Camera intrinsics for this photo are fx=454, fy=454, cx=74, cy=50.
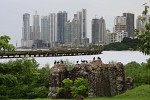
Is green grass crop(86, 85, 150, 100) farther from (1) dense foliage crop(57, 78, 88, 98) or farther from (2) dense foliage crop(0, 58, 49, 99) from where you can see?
(2) dense foliage crop(0, 58, 49, 99)

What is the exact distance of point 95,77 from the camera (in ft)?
99.5

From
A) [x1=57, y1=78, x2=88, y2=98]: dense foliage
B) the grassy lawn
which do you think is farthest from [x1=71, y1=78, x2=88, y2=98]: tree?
the grassy lawn

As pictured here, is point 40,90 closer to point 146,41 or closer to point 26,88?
point 26,88

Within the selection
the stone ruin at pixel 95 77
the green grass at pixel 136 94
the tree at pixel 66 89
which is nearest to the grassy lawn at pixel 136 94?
the green grass at pixel 136 94

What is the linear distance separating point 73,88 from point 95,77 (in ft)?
5.40

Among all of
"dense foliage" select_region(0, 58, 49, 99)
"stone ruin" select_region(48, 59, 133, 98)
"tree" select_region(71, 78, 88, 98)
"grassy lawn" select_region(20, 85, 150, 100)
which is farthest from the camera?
"stone ruin" select_region(48, 59, 133, 98)

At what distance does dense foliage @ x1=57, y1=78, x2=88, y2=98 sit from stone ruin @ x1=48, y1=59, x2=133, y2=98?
1.25ft

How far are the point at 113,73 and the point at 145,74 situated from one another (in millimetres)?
6098

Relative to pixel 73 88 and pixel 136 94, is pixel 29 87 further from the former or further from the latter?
pixel 136 94

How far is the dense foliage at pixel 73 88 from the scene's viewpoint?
30.0 metres

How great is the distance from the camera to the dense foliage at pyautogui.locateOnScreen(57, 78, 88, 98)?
98.3ft

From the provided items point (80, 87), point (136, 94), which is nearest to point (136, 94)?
point (136, 94)

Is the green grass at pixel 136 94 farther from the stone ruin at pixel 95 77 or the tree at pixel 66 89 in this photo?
the tree at pixel 66 89

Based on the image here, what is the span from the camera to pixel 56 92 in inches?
1214
